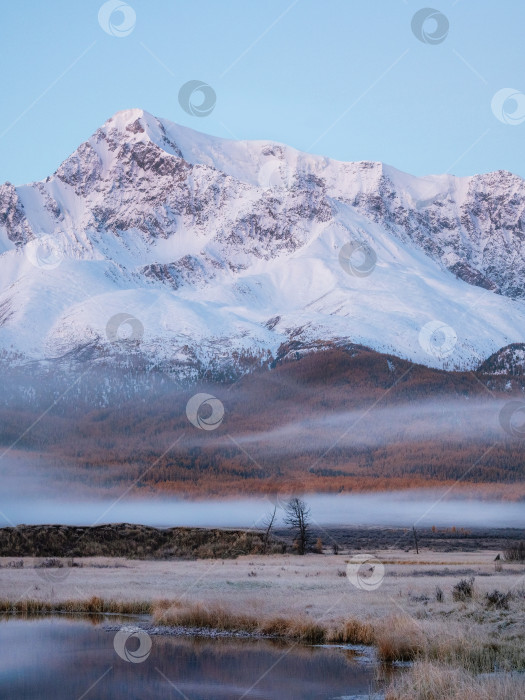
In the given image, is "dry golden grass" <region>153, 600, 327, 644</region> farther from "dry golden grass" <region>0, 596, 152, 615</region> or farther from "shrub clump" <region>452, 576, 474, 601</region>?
"shrub clump" <region>452, 576, 474, 601</region>

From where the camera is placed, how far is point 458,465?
166750 mm

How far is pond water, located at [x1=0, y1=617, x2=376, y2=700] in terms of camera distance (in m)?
25.7

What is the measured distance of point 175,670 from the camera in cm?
2902

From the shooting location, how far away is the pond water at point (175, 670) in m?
25.7

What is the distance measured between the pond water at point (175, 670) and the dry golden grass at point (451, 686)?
168 cm

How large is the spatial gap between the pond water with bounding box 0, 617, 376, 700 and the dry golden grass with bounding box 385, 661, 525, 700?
1682mm

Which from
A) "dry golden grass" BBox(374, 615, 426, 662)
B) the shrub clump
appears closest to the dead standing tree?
the shrub clump

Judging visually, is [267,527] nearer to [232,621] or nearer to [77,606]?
[77,606]

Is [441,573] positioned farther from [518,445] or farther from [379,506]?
[518,445]

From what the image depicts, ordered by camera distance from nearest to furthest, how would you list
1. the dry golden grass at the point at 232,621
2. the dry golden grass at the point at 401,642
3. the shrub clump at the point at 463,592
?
the dry golden grass at the point at 401,642, the dry golden grass at the point at 232,621, the shrub clump at the point at 463,592

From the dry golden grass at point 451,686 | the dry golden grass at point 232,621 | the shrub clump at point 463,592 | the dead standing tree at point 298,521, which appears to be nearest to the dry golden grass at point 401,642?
the dry golden grass at point 232,621

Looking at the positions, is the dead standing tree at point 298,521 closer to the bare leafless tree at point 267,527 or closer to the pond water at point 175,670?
the bare leafless tree at point 267,527

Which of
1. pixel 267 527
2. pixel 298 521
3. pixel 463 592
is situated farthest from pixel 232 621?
pixel 267 527

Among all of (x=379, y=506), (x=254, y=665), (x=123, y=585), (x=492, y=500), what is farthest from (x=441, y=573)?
(x=492, y=500)
